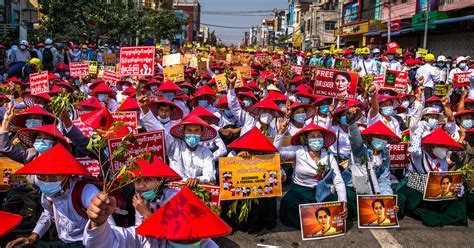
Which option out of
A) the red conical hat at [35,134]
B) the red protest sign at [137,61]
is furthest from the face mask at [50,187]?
the red protest sign at [137,61]

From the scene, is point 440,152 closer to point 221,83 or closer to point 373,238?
point 373,238

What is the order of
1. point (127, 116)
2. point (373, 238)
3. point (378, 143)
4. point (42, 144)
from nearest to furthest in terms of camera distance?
point (42, 144), point (373, 238), point (378, 143), point (127, 116)

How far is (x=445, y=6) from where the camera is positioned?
24.0 m

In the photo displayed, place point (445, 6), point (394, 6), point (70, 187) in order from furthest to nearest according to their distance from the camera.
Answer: point (394, 6) < point (445, 6) < point (70, 187)

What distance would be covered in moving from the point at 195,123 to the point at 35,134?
1851 millimetres

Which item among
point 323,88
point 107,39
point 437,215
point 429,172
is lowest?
point 437,215

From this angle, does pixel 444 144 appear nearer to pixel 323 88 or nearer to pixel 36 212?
pixel 323 88

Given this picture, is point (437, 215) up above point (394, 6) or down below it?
below

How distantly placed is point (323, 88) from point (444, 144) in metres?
2.68

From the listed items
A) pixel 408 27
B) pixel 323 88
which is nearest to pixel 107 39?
pixel 408 27

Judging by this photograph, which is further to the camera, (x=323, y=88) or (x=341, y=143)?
(x=323, y=88)

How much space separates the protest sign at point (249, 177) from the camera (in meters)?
5.43

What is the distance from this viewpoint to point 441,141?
6043 mm

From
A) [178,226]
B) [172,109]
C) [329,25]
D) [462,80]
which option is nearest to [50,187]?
[178,226]
